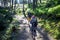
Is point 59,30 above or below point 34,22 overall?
below

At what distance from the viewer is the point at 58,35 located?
46.4ft

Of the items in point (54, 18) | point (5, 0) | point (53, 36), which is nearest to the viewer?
point (53, 36)

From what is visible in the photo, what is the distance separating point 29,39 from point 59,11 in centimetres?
539

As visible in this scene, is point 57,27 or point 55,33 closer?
point 55,33

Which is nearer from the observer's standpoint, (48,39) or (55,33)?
(48,39)

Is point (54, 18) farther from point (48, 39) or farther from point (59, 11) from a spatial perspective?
point (48, 39)

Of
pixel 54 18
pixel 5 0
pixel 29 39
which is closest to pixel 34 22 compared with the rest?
pixel 29 39

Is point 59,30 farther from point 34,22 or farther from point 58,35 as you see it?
point 34,22

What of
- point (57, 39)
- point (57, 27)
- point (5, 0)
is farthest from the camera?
point (5, 0)

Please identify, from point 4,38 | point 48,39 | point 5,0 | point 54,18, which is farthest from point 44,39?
point 5,0

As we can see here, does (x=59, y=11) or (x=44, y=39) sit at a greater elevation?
(x=59, y=11)

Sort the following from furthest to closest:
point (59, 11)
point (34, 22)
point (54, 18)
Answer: point (54, 18), point (59, 11), point (34, 22)

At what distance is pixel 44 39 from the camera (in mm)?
14188

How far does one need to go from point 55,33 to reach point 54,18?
5.15 meters
